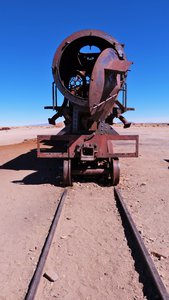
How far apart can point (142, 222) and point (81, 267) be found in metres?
1.82

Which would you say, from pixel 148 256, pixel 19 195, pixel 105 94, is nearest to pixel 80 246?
pixel 148 256

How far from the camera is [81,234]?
4.64 m

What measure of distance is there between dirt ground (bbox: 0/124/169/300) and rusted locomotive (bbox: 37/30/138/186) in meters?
0.68

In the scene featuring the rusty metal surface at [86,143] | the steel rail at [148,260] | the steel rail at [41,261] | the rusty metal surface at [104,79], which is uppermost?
the rusty metal surface at [104,79]

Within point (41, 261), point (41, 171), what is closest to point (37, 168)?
point (41, 171)

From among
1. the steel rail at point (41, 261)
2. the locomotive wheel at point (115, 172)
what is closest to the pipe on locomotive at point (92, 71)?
the locomotive wheel at point (115, 172)

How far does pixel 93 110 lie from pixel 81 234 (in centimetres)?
316

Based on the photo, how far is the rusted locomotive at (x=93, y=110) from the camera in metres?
6.80

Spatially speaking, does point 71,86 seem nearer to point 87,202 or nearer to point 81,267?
point 87,202

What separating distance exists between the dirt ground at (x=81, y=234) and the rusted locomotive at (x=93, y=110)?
682mm

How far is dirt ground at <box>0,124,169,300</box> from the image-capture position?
325 centimetres

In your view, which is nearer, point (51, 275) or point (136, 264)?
point (51, 275)

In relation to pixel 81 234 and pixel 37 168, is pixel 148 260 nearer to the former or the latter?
pixel 81 234

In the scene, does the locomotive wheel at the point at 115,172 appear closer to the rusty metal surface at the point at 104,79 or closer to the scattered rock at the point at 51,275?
the rusty metal surface at the point at 104,79
